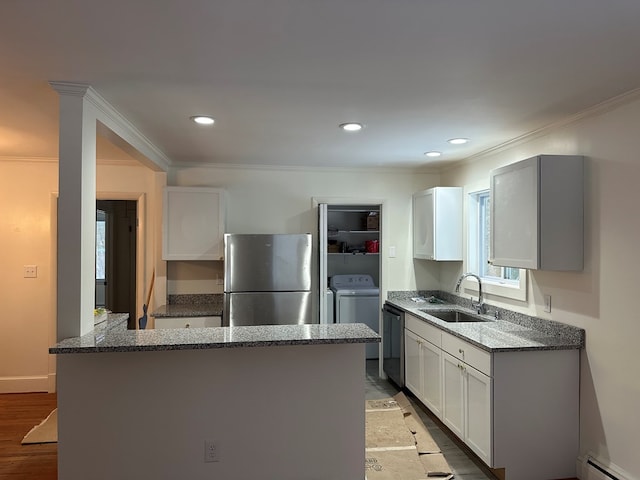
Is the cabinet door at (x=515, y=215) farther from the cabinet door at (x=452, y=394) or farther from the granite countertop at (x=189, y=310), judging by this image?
the granite countertop at (x=189, y=310)

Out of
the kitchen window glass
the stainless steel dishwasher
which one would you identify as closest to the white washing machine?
the stainless steel dishwasher

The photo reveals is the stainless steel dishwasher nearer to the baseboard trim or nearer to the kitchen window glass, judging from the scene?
the kitchen window glass

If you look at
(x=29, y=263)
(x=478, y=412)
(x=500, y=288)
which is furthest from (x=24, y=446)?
(x=500, y=288)

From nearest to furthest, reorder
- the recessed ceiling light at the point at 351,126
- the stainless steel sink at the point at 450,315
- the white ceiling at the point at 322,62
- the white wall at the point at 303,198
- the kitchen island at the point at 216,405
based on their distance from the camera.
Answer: the white ceiling at the point at 322,62 < the kitchen island at the point at 216,405 < the recessed ceiling light at the point at 351,126 < the stainless steel sink at the point at 450,315 < the white wall at the point at 303,198

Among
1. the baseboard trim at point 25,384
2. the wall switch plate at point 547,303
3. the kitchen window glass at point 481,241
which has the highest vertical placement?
the kitchen window glass at point 481,241

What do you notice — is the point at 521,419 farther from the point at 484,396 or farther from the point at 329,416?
the point at 329,416

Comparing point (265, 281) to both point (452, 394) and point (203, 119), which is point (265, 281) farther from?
point (452, 394)

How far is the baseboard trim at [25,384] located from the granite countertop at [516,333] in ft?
12.1

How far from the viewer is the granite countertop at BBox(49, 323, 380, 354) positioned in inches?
84.7

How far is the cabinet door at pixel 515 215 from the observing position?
8.94ft

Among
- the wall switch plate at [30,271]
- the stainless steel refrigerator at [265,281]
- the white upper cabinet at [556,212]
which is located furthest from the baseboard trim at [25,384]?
the white upper cabinet at [556,212]

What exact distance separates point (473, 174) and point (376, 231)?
5.93ft

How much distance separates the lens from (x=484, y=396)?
271 centimetres

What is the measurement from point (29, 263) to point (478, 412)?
167 inches
